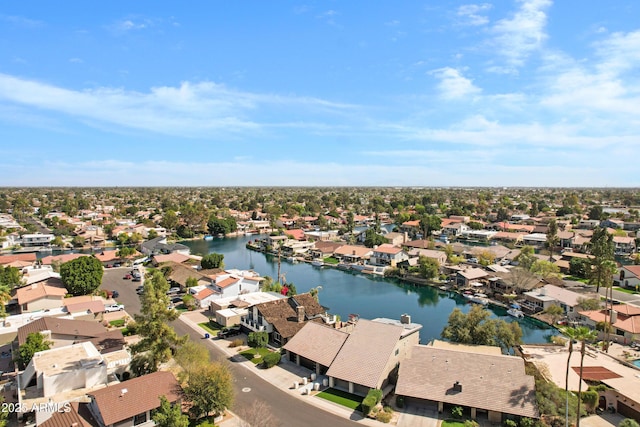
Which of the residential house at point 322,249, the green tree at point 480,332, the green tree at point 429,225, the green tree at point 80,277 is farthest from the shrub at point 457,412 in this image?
the green tree at point 429,225

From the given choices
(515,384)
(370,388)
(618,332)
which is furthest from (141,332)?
(618,332)

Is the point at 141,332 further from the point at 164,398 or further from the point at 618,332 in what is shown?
the point at 618,332

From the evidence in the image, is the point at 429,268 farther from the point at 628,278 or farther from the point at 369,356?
the point at 369,356

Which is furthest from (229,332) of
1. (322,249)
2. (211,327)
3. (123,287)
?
(322,249)

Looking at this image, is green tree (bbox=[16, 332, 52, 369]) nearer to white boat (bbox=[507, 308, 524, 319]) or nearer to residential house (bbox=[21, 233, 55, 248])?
white boat (bbox=[507, 308, 524, 319])

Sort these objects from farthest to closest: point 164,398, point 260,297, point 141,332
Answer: point 260,297, point 141,332, point 164,398

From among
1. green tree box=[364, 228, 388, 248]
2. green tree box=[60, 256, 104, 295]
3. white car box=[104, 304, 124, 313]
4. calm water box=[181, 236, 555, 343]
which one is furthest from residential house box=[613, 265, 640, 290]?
green tree box=[60, 256, 104, 295]

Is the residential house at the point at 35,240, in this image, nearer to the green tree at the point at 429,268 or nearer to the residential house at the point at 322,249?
the residential house at the point at 322,249
